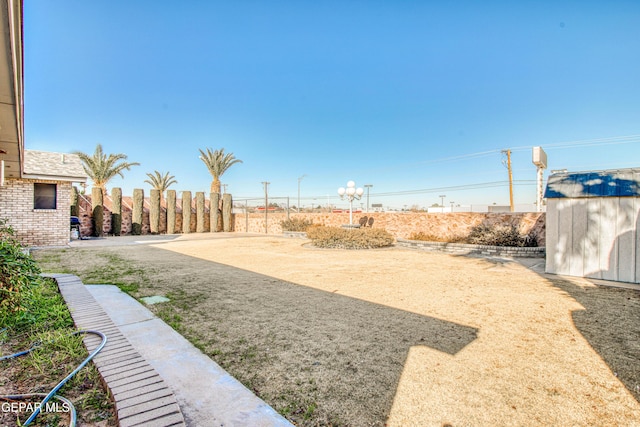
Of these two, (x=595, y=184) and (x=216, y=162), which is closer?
(x=595, y=184)

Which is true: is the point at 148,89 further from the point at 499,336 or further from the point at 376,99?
the point at 499,336

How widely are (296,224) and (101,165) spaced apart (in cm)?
1476

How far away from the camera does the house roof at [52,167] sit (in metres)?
10.8

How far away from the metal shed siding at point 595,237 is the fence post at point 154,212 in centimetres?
2105

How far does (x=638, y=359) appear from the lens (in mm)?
2756

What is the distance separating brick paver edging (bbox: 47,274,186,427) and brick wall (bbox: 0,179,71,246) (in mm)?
11579

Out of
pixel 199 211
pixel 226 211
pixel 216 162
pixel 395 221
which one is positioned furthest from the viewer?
pixel 216 162

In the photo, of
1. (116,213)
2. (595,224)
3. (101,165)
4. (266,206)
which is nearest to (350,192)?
(266,206)

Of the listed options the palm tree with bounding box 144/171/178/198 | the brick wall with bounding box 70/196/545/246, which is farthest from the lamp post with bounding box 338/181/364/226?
the palm tree with bounding box 144/171/178/198

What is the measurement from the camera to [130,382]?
197 cm

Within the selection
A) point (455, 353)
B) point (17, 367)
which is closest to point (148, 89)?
point (17, 367)

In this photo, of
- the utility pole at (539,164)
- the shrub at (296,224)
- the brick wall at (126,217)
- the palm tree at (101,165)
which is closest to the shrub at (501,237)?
the utility pole at (539,164)

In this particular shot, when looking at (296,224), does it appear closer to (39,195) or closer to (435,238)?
(435,238)

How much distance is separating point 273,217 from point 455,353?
18.6m
